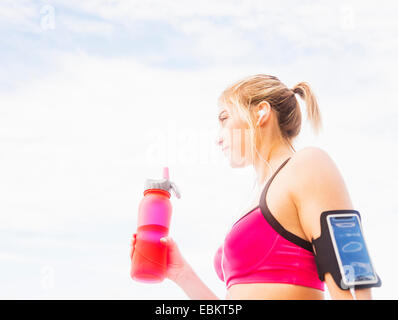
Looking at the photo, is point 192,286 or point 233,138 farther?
point 192,286

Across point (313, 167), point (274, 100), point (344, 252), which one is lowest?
point (344, 252)

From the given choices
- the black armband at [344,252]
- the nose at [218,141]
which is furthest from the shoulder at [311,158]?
the nose at [218,141]

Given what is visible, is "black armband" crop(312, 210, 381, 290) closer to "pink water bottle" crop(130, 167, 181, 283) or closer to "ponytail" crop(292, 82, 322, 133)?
"ponytail" crop(292, 82, 322, 133)

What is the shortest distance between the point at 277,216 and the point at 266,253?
0.14 metres

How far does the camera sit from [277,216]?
1.68 meters

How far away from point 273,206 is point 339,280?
1.15 feet

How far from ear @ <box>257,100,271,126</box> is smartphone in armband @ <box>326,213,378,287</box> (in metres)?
0.61

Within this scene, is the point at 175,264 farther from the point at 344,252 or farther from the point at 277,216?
the point at 344,252

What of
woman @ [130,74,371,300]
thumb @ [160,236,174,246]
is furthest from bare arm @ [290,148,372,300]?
thumb @ [160,236,174,246]

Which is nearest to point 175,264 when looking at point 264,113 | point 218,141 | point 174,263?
point 174,263

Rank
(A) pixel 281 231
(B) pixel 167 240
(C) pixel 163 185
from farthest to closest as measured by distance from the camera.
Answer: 1. (C) pixel 163 185
2. (B) pixel 167 240
3. (A) pixel 281 231

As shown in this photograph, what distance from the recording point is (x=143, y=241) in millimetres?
2105

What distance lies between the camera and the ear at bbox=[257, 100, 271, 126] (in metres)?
2.02
